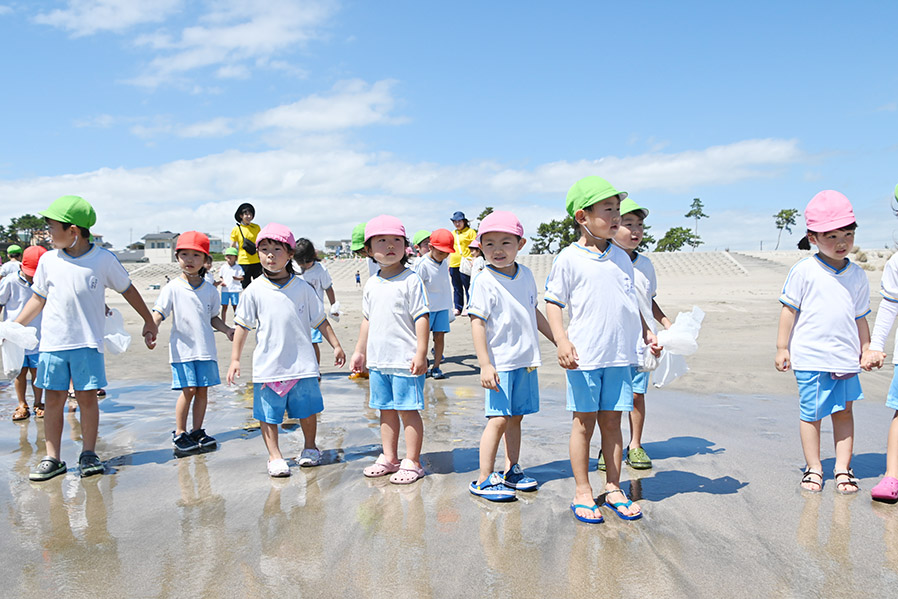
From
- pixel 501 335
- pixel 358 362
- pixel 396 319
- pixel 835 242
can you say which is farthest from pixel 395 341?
pixel 835 242

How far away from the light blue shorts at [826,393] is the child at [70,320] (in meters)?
4.35

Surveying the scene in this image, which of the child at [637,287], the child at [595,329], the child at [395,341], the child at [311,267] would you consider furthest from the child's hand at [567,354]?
the child at [311,267]

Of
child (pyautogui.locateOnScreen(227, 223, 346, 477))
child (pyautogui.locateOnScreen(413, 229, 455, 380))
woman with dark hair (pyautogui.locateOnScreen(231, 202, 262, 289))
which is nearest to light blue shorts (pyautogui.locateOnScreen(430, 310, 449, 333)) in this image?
child (pyautogui.locateOnScreen(413, 229, 455, 380))

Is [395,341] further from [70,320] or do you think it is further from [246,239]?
[246,239]

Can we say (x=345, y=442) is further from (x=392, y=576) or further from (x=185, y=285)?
(x=392, y=576)

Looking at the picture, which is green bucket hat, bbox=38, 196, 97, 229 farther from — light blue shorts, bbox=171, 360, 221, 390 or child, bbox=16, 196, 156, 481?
light blue shorts, bbox=171, 360, 221, 390

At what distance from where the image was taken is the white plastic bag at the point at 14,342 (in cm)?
492

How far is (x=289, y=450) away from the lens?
16.4 ft

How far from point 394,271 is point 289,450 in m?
1.71

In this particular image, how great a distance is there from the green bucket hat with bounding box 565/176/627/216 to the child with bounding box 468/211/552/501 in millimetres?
382

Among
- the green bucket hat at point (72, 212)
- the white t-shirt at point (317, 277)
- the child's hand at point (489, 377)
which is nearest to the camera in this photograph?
the child's hand at point (489, 377)

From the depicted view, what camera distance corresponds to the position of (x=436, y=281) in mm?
8148

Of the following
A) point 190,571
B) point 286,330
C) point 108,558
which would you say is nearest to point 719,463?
point 286,330

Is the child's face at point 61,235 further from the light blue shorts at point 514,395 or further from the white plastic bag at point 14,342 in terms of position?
the light blue shorts at point 514,395
